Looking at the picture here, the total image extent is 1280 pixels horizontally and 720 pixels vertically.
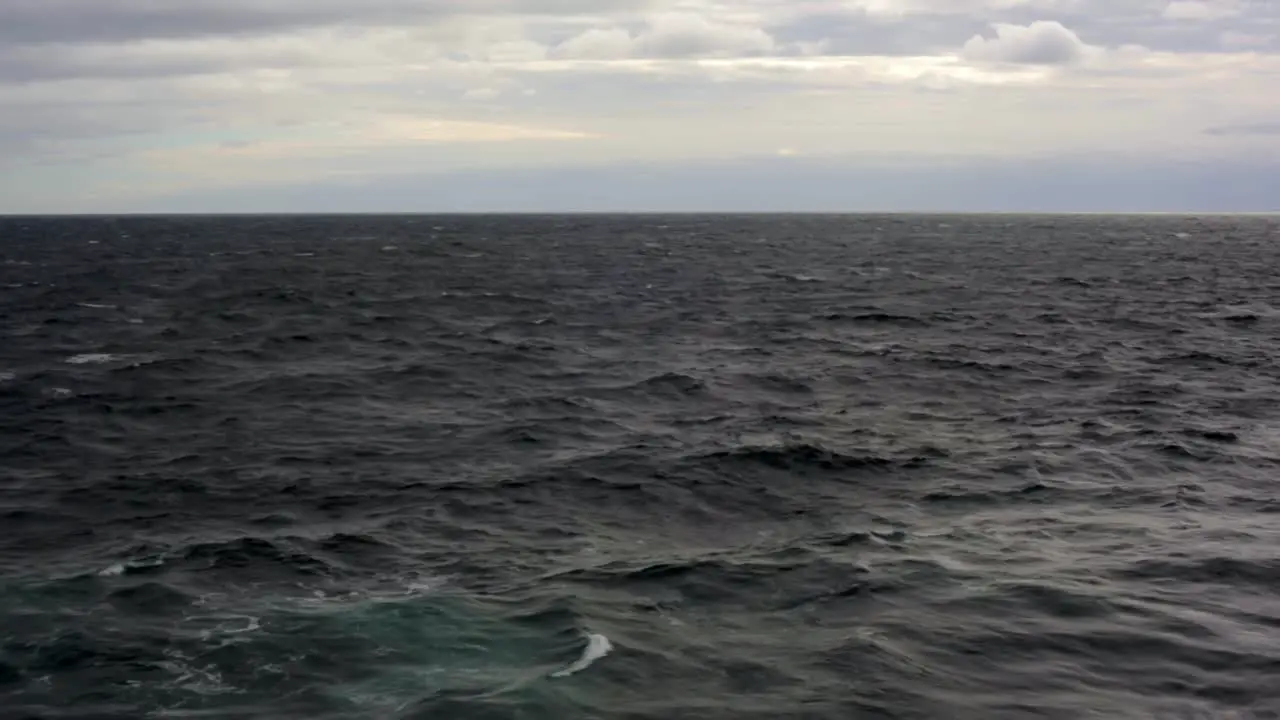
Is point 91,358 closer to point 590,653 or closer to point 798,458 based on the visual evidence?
point 798,458

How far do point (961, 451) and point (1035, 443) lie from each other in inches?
78.0

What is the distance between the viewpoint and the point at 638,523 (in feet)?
67.4

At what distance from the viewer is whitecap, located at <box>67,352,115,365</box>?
37.5 metres

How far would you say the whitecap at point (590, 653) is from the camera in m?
13.9

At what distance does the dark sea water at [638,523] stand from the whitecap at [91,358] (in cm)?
23

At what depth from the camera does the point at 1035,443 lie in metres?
25.9

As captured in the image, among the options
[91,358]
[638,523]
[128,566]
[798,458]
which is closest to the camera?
[128,566]

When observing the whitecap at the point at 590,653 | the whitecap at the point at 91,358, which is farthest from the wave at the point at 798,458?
the whitecap at the point at 91,358

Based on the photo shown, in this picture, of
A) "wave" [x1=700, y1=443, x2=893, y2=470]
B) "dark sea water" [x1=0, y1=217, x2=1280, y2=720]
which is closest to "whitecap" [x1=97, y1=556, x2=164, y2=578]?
"dark sea water" [x1=0, y1=217, x2=1280, y2=720]

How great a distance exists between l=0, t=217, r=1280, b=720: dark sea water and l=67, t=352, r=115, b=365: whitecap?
0.76 ft

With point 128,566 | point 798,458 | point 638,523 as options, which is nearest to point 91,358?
point 128,566

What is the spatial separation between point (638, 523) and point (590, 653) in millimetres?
6155

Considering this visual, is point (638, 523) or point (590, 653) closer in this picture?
point (590, 653)

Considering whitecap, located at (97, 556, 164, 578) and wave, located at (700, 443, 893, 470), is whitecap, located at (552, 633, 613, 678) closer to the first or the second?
whitecap, located at (97, 556, 164, 578)
